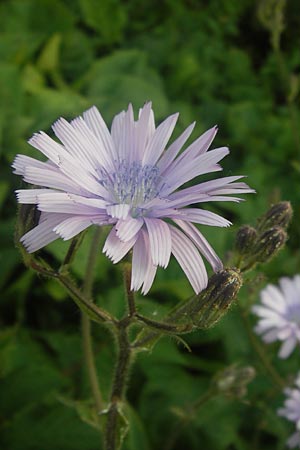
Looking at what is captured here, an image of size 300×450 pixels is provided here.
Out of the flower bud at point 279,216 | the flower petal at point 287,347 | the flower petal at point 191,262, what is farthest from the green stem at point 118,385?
the flower petal at point 287,347

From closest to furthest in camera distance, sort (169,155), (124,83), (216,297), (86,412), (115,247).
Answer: (115,247) < (216,297) < (169,155) < (86,412) < (124,83)

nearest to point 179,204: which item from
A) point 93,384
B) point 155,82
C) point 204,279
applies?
point 204,279

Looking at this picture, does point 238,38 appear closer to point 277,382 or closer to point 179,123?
point 179,123

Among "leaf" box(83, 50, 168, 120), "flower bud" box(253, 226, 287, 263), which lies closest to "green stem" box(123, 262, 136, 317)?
"flower bud" box(253, 226, 287, 263)

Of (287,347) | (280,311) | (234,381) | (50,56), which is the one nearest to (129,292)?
(234,381)

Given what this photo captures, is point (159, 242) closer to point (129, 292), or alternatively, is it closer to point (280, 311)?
point (129, 292)

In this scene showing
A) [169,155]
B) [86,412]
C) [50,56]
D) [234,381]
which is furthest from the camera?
[50,56]
